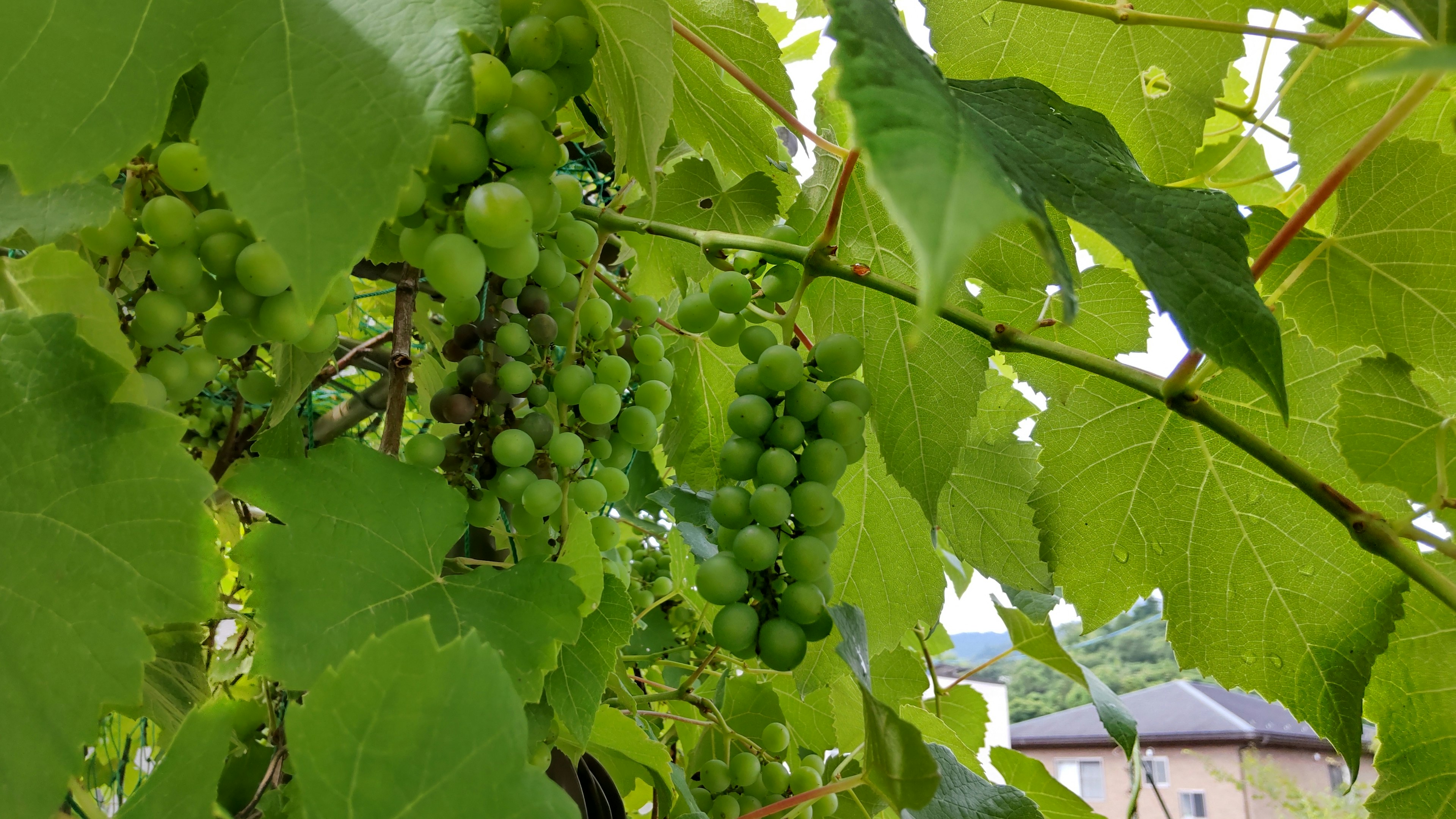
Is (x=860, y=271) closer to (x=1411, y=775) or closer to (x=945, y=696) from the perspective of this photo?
(x=1411, y=775)

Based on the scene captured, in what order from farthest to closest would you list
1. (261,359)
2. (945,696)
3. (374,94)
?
(945,696) → (261,359) → (374,94)

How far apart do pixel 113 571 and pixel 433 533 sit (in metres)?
0.17

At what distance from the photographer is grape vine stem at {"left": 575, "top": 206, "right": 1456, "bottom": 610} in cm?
50

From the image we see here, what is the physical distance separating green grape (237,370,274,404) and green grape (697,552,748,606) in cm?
39

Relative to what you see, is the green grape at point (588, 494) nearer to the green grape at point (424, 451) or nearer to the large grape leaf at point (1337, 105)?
the green grape at point (424, 451)

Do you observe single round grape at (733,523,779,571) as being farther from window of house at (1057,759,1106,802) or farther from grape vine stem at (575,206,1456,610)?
window of house at (1057,759,1106,802)

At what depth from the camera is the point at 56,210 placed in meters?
0.52

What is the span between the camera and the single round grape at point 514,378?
658 millimetres

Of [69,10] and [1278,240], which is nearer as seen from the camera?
[69,10]

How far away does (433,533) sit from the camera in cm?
57

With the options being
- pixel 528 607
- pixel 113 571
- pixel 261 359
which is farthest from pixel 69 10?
pixel 261 359

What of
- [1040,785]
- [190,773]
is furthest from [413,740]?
[1040,785]

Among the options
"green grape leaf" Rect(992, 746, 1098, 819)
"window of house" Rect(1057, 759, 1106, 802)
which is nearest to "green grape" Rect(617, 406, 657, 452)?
"green grape leaf" Rect(992, 746, 1098, 819)

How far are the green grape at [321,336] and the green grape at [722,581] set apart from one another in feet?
1.01
